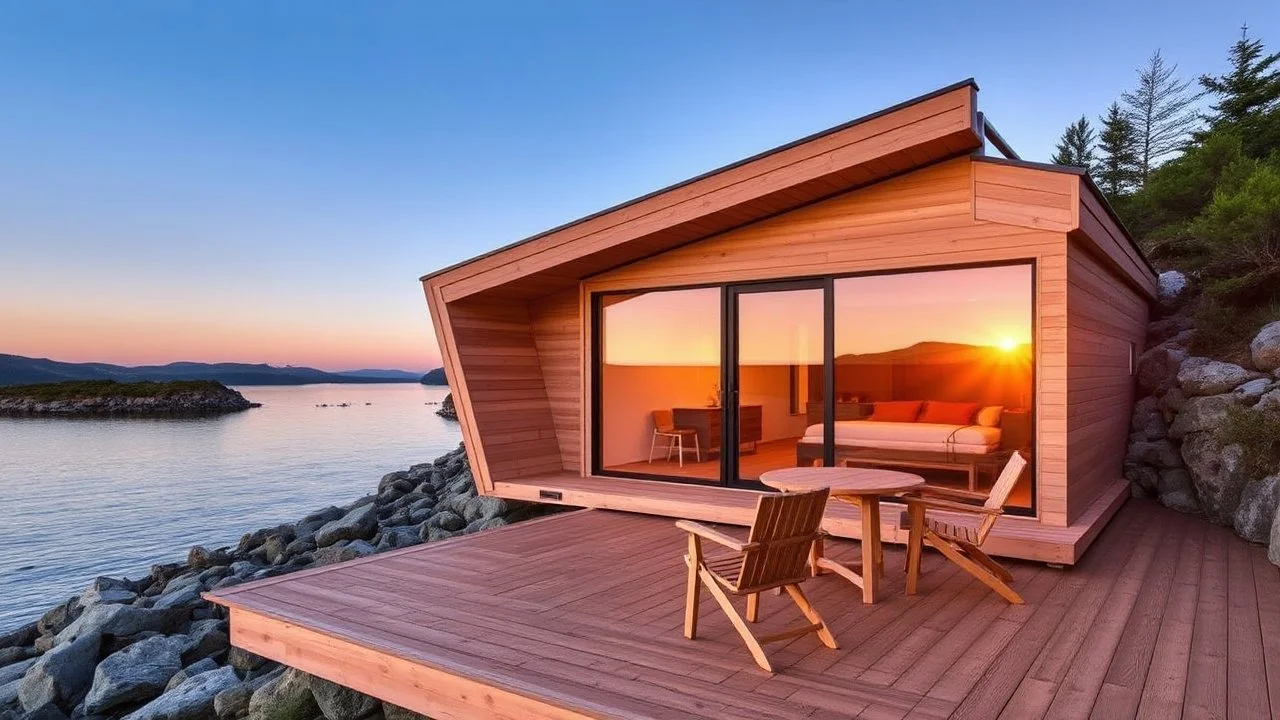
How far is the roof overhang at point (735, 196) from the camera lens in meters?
5.46

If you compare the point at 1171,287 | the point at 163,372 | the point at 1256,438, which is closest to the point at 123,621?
the point at 1256,438

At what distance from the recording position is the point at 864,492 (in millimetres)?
4199

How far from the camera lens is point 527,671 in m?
3.26

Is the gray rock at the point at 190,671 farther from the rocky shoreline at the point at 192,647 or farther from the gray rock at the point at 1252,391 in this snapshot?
the gray rock at the point at 1252,391

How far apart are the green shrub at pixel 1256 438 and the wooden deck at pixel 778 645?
1030mm

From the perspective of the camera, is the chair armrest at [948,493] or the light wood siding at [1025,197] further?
the light wood siding at [1025,197]

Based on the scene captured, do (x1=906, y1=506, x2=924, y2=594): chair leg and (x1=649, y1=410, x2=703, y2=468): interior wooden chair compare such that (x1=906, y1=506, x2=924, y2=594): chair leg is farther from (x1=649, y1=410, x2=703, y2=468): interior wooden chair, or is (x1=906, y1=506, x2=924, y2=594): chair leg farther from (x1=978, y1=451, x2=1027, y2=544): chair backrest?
(x1=649, y1=410, x2=703, y2=468): interior wooden chair

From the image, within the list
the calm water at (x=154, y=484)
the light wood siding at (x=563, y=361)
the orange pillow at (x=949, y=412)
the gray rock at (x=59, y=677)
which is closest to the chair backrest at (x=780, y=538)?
the orange pillow at (x=949, y=412)

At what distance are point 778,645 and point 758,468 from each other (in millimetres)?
3726

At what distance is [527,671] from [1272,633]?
3751 millimetres

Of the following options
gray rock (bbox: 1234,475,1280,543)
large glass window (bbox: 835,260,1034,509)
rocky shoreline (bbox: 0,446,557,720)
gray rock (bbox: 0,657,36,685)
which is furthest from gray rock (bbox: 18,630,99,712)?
gray rock (bbox: 1234,475,1280,543)

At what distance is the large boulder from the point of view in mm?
7262

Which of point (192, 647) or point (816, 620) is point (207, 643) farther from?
point (816, 620)

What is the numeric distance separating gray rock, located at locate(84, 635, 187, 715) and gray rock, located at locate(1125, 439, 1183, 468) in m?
9.37
